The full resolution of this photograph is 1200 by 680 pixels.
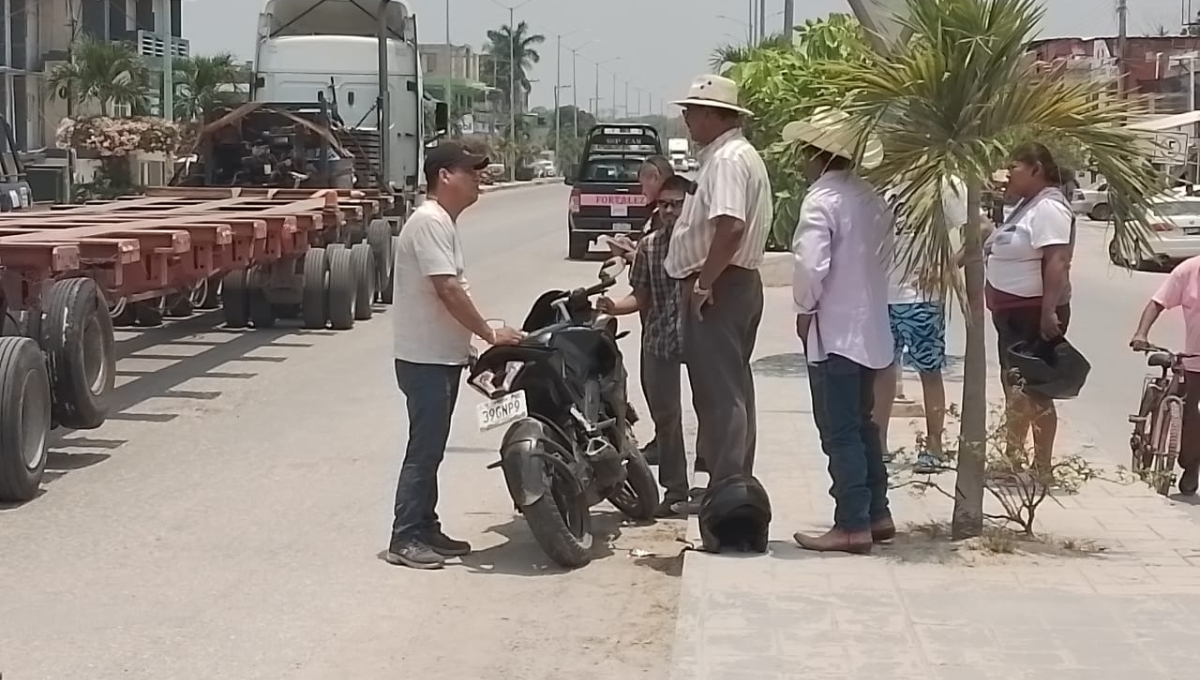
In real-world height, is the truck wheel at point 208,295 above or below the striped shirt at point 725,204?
below

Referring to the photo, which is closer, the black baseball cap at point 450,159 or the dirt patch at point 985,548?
the dirt patch at point 985,548

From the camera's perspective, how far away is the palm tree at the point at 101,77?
51344 millimetres

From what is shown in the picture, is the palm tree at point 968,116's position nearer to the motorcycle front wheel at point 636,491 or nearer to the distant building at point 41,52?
the motorcycle front wheel at point 636,491

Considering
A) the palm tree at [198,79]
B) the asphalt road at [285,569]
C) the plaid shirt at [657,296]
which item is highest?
the palm tree at [198,79]

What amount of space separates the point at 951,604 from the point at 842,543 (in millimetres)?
890

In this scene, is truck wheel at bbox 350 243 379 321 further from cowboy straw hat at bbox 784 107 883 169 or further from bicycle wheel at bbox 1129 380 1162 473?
cowboy straw hat at bbox 784 107 883 169

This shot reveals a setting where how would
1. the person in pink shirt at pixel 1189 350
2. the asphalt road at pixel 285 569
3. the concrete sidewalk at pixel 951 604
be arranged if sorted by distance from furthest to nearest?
the person in pink shirt at pixel 1189 350
the asphalt road at pixel 285 569
the concrete sidewalk at pixel 951 604

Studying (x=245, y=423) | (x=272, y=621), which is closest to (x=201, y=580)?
(x=272, y=621)

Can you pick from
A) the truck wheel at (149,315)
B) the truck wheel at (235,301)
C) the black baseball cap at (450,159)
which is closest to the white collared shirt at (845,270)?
the black baseball cap at (450,159)

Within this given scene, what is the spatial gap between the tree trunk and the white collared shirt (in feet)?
1.31

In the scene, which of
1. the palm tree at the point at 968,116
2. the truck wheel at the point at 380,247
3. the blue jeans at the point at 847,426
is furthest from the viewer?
the truck wheel at the point at 380,247

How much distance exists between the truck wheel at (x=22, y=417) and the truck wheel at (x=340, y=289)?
27.3 ft

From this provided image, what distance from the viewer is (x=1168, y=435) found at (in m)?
9.09

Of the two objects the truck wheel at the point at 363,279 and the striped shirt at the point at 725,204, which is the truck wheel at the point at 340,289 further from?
the striped shirt at the point at 725,204
